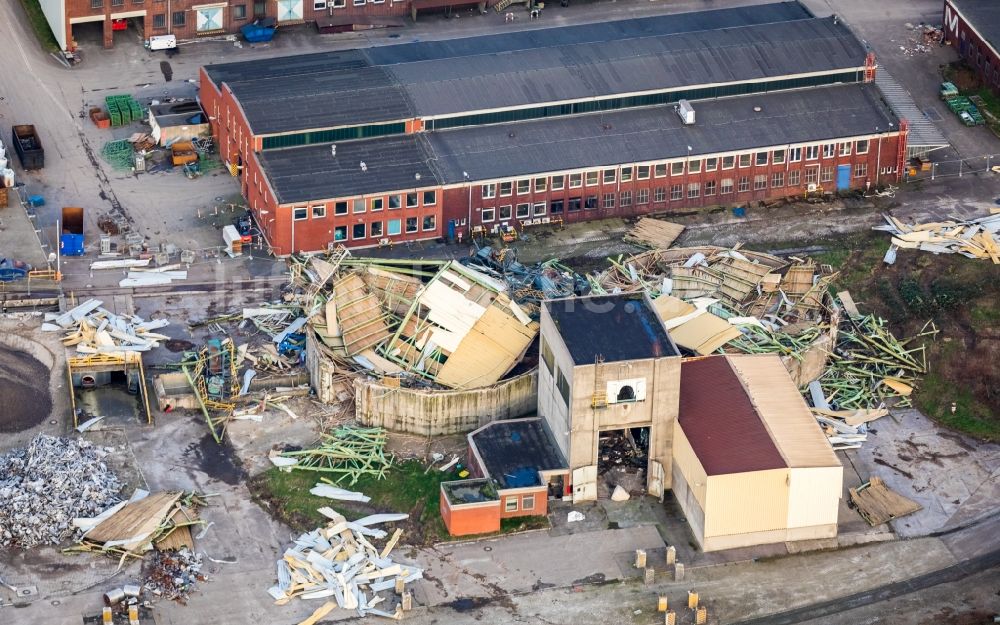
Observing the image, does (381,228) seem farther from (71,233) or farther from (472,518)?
(472,518)

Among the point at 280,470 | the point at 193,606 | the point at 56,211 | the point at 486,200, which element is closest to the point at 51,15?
the point at 56,211

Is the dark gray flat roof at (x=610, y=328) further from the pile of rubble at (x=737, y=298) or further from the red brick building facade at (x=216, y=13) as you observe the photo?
the red brick building facade at (x=216, y=13)

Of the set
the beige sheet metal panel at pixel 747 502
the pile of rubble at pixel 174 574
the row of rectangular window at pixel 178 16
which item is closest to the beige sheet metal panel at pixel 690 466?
the beige sheet metal panel at pixel 747 502

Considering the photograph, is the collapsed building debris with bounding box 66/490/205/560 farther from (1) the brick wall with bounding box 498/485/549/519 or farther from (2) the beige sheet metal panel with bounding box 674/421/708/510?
(2) the beige sheet metal panel with bounding box 674/421/708/510

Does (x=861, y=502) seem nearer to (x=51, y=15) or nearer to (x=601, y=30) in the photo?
(x=601, y=30)

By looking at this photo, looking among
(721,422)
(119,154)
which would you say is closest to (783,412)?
(721,422)
